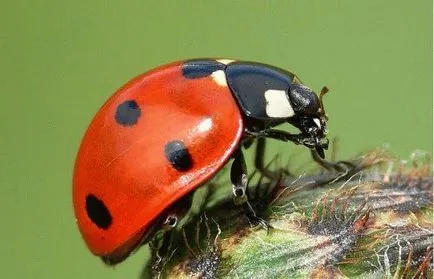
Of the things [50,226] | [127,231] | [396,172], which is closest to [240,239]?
[127,231]

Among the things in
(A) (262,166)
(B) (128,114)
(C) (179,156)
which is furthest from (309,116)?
(B) (128,114)

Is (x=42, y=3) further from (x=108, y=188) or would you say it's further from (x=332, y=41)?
(x=108, y=188)

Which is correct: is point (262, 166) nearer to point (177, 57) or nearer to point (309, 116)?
point (309, 116)

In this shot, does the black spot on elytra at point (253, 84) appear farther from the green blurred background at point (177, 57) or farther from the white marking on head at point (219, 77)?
the green blurred background at point (177, 57)

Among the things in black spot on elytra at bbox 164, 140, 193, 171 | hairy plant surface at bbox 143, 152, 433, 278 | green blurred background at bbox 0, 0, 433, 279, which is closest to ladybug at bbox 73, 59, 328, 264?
black spot on elytra at bbox 164, 140, 193, 171

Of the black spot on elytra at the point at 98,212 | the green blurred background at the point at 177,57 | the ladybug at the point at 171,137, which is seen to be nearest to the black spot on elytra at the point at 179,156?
the ladybug at the point at 171,137

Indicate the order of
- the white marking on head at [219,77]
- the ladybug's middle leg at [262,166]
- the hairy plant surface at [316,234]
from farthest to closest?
1. the ladybug's middle leg at [262,166]
2. the white marking on head at [219,77]
3. the hairy plant surface at [316,234]
